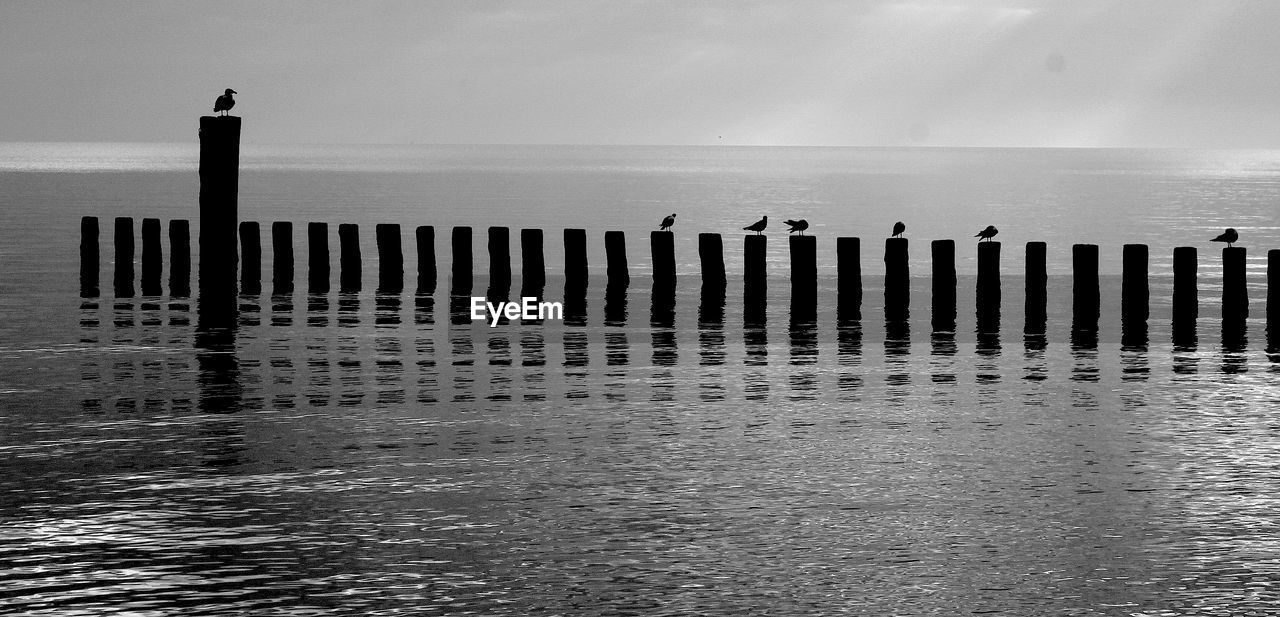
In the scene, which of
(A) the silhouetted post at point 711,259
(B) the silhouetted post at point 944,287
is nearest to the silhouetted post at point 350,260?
(A) the silhouetted post at point 711,259

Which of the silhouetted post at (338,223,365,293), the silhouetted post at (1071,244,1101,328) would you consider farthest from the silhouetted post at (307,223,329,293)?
the silhouetted post at (1071,244,1101,328)

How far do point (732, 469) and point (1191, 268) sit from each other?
12097mm

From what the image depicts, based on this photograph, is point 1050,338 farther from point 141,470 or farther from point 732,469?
point 141,470

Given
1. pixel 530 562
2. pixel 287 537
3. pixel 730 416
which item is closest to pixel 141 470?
pixel 287 537

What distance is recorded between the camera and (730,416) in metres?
13.9

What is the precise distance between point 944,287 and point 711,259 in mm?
4148

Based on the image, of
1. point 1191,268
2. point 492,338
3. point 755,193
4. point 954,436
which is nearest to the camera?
point 954,436

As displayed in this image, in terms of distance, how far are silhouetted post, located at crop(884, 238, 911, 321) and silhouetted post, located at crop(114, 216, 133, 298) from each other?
11.0 metres

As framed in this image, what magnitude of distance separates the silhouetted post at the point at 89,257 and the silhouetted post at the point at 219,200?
6.93 metres

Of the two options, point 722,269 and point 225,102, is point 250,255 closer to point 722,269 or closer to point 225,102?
point 225,102

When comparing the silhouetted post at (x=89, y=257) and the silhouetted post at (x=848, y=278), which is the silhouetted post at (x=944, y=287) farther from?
the silhouetted post at (x=89, y=257)

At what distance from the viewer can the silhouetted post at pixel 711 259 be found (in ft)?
83.2

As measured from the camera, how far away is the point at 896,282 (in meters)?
23.2
